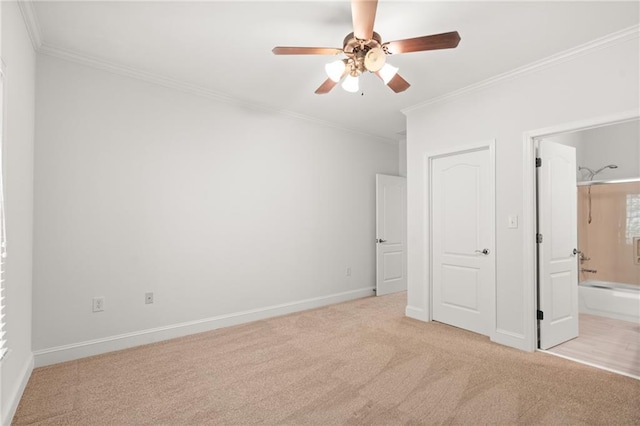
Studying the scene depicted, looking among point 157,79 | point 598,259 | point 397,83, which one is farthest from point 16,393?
point 598,259

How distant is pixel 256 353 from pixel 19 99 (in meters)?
2.63

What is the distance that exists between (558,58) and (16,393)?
4781 mm

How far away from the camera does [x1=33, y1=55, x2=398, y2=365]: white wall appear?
2.81 m

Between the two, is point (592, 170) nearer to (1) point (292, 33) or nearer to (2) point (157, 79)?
(1) point (292, 33)

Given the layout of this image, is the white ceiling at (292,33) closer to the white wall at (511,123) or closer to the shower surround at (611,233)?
the white wall at (511,123)

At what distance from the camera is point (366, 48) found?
2268mm

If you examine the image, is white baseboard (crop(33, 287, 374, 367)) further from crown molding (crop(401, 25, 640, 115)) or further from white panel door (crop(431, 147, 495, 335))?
crown molding (crop(401, 25, 640, 115))

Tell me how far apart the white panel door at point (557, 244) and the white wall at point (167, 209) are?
8.47 feet

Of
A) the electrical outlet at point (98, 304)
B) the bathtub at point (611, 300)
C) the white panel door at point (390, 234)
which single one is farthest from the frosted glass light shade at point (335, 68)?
the bathtub at point (611, 300)

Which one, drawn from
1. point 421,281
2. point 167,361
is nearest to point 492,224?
point 421,281

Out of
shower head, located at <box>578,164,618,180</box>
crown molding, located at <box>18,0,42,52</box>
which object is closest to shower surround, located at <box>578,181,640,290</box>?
shower head, located at <box>578,164,618,180</box>

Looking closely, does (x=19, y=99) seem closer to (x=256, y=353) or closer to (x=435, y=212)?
(x=256, y=353)

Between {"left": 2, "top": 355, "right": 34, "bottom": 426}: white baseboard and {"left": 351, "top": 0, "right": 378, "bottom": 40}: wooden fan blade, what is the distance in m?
3.04

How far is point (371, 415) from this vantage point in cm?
204
